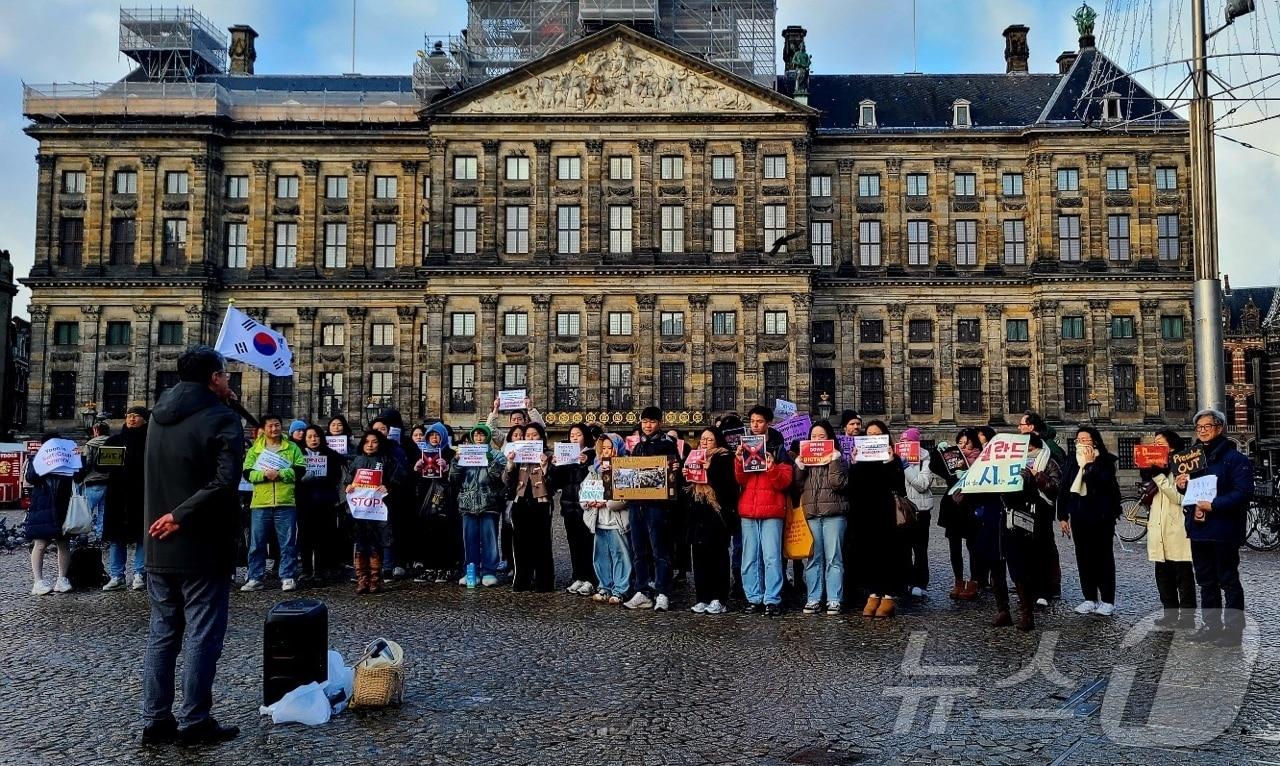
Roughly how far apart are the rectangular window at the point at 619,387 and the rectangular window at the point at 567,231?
597 centimetres

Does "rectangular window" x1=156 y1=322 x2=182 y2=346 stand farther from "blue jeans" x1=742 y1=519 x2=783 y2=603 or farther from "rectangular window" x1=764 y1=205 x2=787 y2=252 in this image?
"blue jeans" x1=742 y1=519 x2=783 y2=603

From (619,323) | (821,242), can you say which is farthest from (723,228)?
(619,323)

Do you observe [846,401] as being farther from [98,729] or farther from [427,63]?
[98,729]

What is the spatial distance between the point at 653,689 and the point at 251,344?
386 inches

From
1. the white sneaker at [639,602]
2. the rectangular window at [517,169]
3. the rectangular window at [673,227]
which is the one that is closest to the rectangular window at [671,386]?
the rectangular window at [673,227]

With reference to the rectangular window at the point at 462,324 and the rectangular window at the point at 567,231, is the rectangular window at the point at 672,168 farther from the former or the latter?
the rectangular window at the point at 462,324

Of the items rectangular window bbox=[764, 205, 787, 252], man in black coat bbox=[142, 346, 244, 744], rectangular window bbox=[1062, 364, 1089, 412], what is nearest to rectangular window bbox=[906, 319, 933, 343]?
rectangular window bbox=[1062, 364, 1089, 412]

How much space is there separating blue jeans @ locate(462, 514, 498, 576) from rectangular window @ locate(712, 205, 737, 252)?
35.4 m

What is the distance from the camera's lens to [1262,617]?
1226 cm

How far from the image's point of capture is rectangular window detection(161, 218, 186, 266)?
170 ft

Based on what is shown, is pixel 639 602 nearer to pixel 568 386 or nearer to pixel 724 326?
pixel 568 386

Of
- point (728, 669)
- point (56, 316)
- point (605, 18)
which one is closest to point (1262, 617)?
point (728, 669)

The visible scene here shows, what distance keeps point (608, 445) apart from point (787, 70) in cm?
4963

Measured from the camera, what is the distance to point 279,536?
14789 millimetres
